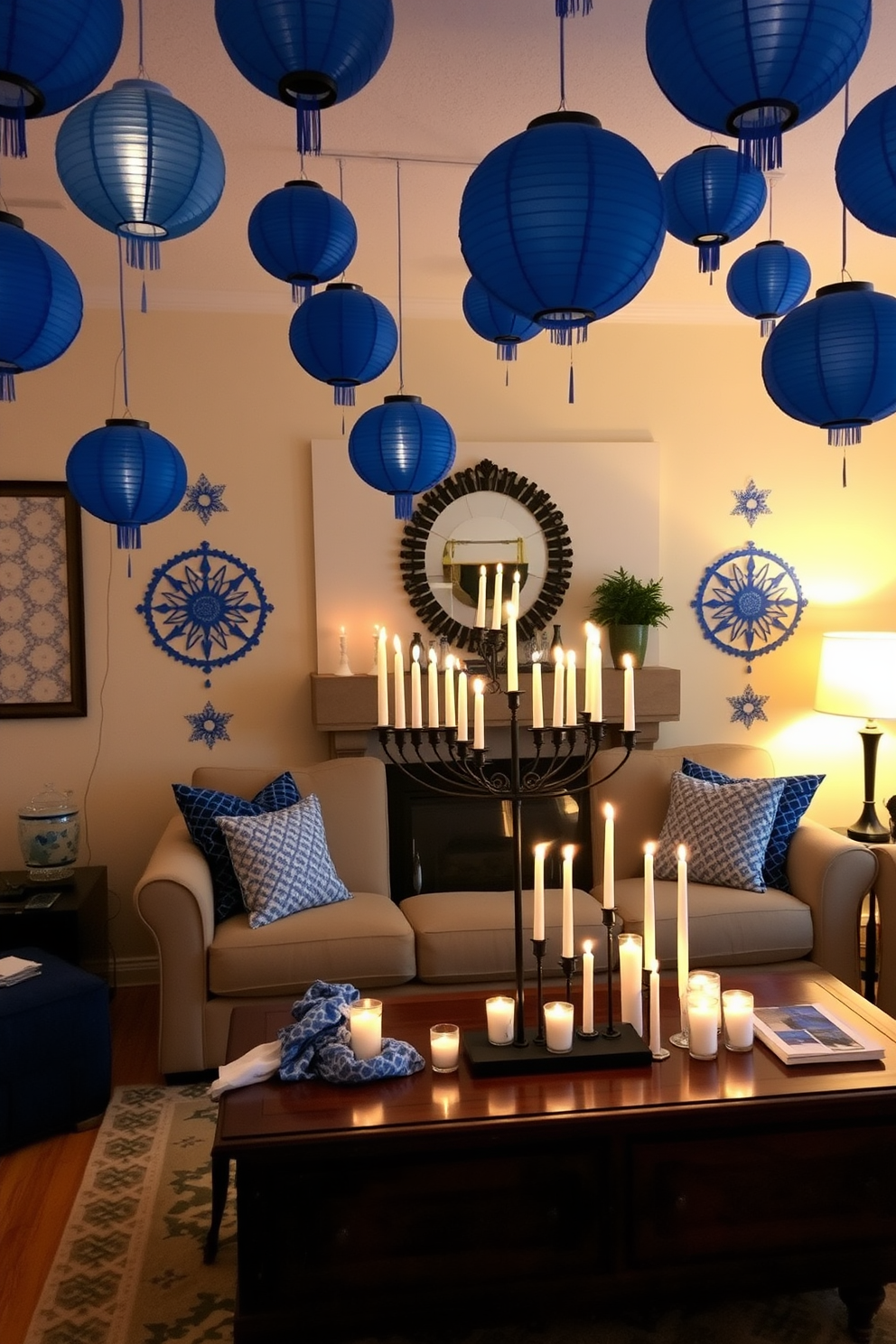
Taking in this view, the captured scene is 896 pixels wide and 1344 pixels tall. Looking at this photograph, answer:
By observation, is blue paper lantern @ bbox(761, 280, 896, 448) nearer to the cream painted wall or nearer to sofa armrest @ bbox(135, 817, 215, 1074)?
sofa armrest @ bbox(135, 817, 215, 1074)

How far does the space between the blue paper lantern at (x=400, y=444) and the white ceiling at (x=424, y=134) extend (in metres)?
0.77

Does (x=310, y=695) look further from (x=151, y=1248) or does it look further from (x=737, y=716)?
(x=151, y=1248)

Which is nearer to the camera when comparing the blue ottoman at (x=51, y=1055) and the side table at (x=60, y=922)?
the blue ottoman at (x=51, y=1055)

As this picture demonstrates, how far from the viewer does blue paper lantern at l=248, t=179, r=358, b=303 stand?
231 cm

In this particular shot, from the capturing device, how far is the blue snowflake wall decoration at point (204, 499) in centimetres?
453

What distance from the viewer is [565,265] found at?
1402 millimetres

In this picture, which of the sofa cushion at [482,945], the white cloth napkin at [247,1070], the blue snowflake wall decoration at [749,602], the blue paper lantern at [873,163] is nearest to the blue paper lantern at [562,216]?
the blue paper lantern at [873,163]

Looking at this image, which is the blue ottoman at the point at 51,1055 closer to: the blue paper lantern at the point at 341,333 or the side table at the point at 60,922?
the side table at the point at 60,922

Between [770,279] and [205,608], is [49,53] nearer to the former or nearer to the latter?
[770,279]

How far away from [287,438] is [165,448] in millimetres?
1808

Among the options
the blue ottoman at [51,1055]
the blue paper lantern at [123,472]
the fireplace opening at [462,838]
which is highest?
the blue paper lantern at [123,472]

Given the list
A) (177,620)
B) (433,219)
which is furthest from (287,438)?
(433,219)

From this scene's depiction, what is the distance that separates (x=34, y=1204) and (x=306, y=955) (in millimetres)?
1018

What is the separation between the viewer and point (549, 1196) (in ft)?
7.20
